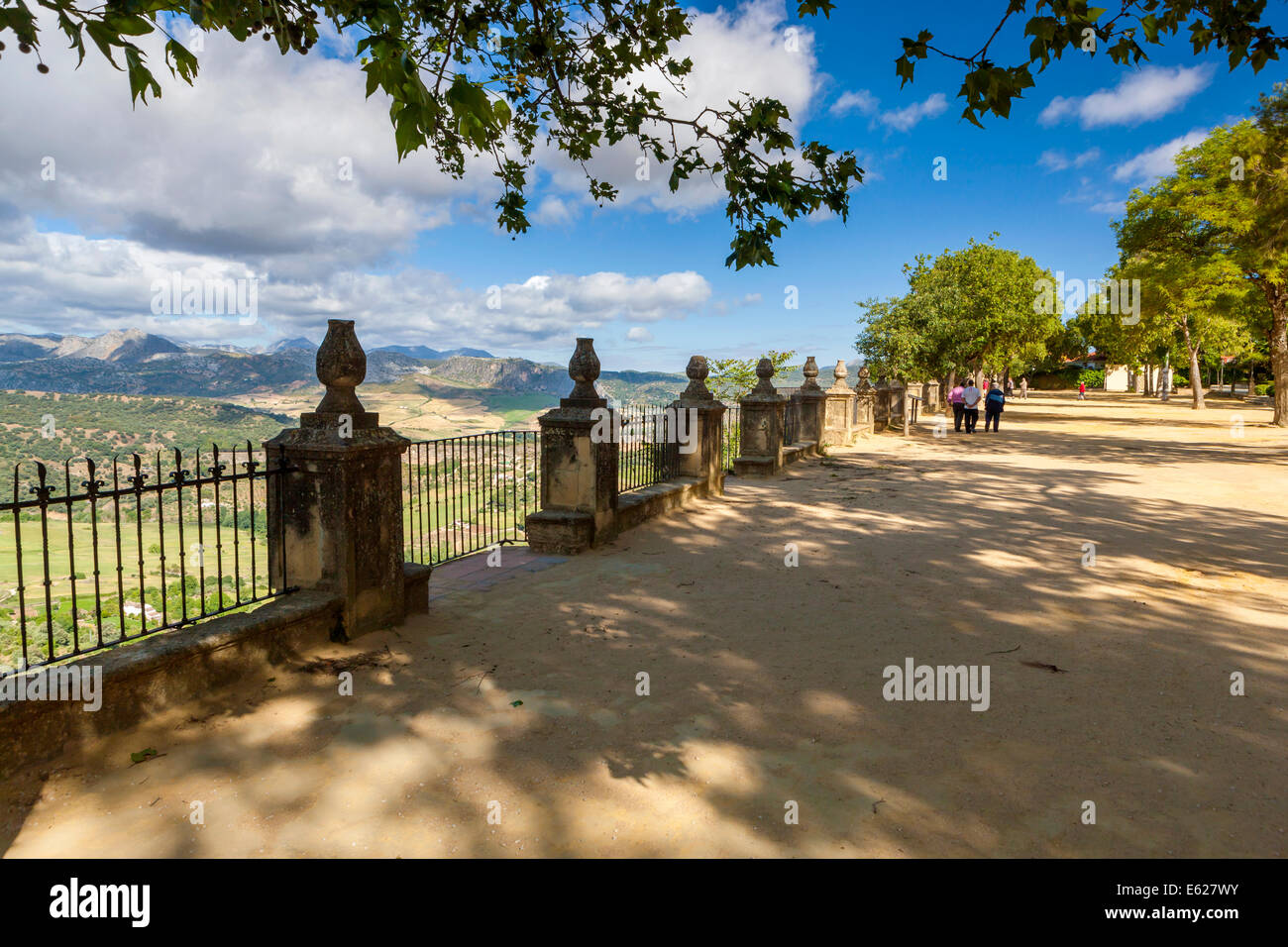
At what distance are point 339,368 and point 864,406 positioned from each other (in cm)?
1991

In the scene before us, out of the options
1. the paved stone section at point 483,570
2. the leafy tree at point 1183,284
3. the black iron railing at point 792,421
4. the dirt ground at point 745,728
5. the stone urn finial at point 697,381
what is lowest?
the dirt ground at point 745,728

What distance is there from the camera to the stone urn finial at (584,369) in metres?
7.70

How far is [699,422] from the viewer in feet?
34.6

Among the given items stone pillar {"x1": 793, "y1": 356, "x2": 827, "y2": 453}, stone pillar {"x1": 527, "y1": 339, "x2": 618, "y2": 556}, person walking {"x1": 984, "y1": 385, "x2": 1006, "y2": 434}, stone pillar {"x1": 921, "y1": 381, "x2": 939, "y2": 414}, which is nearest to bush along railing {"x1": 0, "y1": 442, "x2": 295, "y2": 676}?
stone pillar {"x1": 527, "y1": 339, "x2": 618, "y2": 556}

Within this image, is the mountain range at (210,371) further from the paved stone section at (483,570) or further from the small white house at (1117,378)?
the small white house at (1117,378)

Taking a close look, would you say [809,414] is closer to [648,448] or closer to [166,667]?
[648,448]

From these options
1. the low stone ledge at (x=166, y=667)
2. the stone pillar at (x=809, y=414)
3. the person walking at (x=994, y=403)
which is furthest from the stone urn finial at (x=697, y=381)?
the person walking at (x=994, y=403)

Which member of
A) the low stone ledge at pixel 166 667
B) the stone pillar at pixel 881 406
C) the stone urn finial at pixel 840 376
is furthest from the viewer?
the stone pillar at pixel 881 406

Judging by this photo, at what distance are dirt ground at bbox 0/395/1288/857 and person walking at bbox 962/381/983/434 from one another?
51.8ft

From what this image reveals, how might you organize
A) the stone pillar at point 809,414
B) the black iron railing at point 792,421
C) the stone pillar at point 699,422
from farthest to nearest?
the stone pillar at point 809,414, the black iron railing at point 792,421, the stone pillar at point 699,422

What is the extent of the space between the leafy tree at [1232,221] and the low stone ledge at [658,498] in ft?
55.0

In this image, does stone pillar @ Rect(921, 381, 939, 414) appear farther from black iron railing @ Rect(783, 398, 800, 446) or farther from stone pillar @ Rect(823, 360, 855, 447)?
black iron railing @ Rect(783, 398, 800, 446)

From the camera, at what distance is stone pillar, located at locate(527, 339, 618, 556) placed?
7.62 m

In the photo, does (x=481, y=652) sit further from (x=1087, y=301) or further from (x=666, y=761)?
(x=1087, y=301)
